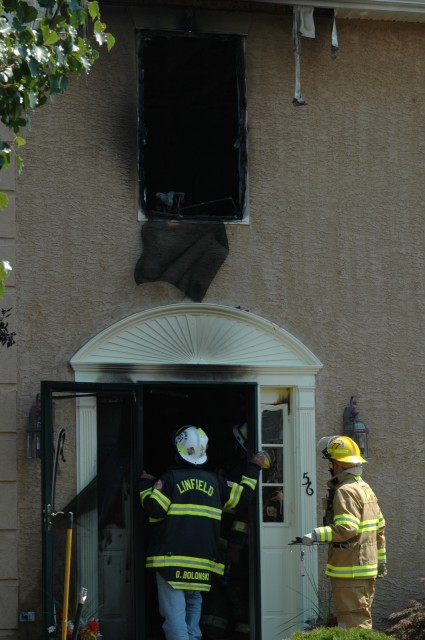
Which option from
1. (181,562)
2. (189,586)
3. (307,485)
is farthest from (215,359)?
(189,586)

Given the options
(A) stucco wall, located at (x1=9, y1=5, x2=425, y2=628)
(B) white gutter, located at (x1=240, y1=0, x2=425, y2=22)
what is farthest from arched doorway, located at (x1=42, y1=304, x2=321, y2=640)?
(B) white gutter, located at (x1=240, y1=0, x2=425, y2=22)

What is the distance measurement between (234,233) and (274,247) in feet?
1.24

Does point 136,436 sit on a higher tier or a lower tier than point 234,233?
lower

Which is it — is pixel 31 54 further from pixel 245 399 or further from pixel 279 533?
pixel 279 533

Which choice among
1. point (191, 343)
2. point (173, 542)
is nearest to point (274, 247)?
point (191, 343)

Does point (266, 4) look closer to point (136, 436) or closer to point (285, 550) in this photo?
point (136, 436)

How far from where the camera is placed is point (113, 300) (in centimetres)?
1099

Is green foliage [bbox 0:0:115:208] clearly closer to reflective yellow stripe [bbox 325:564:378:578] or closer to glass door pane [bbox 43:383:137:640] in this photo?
glass door pane [bbox 43:383:137:640]

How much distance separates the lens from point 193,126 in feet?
40.1

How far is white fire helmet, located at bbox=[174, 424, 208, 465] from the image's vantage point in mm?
10523

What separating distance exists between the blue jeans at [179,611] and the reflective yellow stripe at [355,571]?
126cm

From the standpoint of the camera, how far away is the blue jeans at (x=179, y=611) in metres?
10.2

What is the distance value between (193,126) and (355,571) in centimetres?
466

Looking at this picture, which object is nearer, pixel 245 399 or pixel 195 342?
pixel 195 342
